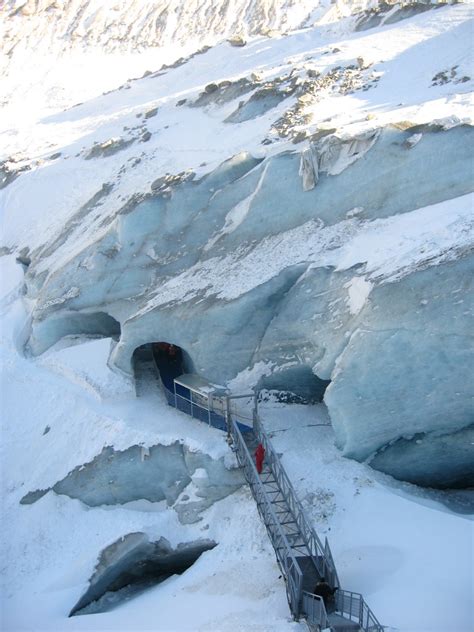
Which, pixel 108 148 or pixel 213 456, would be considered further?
pixel 108 148

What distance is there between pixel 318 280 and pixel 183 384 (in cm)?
468

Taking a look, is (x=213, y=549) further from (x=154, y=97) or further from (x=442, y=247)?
(x=154, y=97)

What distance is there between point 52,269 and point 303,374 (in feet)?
35.0

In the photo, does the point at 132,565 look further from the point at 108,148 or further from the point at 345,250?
the point at 108,148

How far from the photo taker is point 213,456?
18.4 meters

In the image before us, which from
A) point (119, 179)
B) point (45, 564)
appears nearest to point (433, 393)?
point (45, 564)

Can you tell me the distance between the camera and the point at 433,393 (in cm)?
1677

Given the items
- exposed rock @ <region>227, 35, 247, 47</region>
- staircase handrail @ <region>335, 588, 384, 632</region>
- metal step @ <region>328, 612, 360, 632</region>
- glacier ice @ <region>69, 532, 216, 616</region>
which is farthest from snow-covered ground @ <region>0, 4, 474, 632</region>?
exposed rock @ <region>227, 35, 247, 47</region>

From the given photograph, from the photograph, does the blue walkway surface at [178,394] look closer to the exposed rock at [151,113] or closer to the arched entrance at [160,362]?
the arched entrance at [160,362]

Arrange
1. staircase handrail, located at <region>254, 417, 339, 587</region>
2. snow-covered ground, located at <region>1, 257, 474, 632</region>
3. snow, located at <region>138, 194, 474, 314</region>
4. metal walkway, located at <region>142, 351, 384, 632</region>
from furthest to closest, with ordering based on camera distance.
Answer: snow, located at <region>138, 194, 474, 314</region>
snow-covered ground, located at <region>1, 257, 474, 632</region>
staircase handrail, located at <region>254, 417, 339, 587</region>
metal walkway, located at <region>142, 351, 384, 632</region>

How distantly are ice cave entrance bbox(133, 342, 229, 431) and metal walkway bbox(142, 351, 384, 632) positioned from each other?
5cm

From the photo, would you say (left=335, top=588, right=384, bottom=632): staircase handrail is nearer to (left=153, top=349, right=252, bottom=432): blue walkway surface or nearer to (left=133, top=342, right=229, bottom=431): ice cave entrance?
(left=153, top=349, right=252, bottom=432): blue walkway surface

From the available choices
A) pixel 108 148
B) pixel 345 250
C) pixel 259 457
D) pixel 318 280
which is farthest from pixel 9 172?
pixel 259 457

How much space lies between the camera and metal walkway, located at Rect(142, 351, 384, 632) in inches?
535
